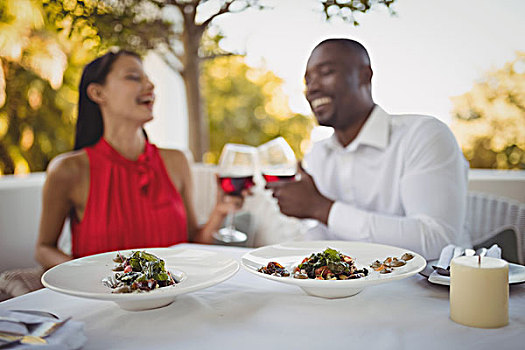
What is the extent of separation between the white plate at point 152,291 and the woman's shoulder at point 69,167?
32.3 inches

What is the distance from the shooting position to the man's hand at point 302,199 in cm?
140

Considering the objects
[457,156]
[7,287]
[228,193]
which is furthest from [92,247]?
[457,156]

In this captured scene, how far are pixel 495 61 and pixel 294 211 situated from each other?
2698 mm

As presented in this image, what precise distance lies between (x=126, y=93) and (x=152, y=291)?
1229 mm

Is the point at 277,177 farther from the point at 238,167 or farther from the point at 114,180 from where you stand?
the point at 114,180

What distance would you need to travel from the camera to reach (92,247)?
1722mm

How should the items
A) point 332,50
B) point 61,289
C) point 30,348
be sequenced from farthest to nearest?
point 332,50 < point 61,289 < point 30,348

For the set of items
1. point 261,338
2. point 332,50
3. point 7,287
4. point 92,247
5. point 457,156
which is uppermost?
point 332,50

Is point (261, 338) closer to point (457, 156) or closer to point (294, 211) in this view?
point (294, 211)

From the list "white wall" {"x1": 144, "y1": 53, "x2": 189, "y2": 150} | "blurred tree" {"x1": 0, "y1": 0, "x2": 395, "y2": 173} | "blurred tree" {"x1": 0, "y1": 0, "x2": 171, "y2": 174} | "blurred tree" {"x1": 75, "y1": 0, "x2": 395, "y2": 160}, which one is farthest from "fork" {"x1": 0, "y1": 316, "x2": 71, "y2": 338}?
"blurred tree" {"x1": 0, "y1": 0, "x2": 171, "y2": 174}

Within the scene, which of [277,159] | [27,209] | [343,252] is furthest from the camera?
[27,209]

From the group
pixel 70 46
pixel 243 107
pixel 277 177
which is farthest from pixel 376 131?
pixel 243 107

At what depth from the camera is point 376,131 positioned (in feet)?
5.07

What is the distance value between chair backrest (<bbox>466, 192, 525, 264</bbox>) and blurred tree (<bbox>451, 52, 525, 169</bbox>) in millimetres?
1910
